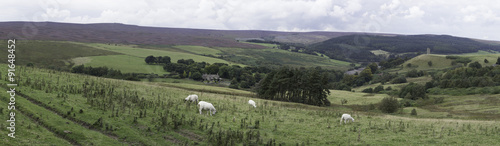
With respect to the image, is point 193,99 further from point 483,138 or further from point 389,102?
point 389,102

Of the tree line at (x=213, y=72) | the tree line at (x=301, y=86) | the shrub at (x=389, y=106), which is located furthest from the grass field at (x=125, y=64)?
the shrub at (x=389, y=106)

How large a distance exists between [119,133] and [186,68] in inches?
4416

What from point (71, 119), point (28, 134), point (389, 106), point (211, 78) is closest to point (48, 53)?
point (211, 78)

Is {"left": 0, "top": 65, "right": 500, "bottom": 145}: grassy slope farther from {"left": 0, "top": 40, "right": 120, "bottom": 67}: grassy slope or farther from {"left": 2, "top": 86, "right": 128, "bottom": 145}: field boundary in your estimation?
{"left": 0, "top": 40, "right": 120, "bottom": 67}: grassy slope

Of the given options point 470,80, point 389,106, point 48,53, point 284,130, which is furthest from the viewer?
point 48,53

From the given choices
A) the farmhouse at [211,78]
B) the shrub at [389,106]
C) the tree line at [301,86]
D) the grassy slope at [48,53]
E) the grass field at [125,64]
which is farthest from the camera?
the farmhouse at [211,78]

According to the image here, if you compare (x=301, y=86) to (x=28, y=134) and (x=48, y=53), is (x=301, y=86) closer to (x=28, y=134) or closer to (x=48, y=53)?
(x=28, y=134)

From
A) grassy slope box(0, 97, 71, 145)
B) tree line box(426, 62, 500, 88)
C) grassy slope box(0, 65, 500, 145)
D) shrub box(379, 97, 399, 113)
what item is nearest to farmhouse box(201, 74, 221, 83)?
shrub box(379, 97, 399, 113)

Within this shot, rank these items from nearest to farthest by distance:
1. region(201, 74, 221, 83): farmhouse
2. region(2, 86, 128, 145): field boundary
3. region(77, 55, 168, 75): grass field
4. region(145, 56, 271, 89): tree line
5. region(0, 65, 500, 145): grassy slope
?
region(2, 86, 128, 145): field boundary < region(0, 65, 500, 145): grassy slope < region(77, 55, 168, 75): grass field < region(145, 56, 271, 89): tree line < region(201, 74, 221, 83): farmhouse

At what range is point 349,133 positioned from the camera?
24.8 meters

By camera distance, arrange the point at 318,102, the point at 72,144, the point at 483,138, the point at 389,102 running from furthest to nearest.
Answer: the point at 318,102 < the point at 389,102 < the point at 483,138 < the point at 72,144

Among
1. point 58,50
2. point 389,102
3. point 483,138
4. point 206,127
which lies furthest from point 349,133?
point 58,50

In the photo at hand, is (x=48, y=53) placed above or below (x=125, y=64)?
above

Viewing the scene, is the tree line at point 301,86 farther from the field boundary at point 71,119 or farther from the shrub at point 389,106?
the field boundary at point 71,119
